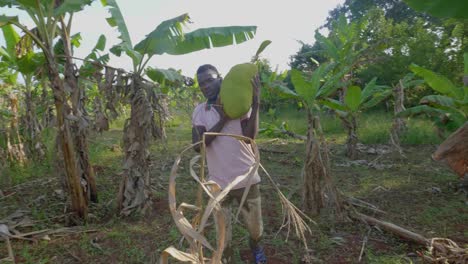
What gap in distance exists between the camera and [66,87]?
10.1 ft

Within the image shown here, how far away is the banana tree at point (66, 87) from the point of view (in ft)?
9.40

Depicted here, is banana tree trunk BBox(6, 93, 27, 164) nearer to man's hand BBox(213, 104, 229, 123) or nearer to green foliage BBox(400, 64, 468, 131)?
man's hand BBox(213, 104, 229, 123)

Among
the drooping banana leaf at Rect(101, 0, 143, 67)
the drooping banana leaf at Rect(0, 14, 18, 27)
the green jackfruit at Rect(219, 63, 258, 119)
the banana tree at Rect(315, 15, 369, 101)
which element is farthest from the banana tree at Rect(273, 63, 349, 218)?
the banana tree at Rect(315, 15, 369, 101)

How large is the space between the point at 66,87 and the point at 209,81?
5.56ft

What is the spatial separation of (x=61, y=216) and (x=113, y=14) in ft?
7.03

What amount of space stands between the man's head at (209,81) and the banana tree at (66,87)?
4.91 ft

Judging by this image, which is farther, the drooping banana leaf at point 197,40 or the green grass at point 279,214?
the drooping banana leaf at point 197,40

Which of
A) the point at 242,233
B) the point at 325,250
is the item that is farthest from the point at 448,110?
the point at 242,233

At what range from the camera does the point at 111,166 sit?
549cm

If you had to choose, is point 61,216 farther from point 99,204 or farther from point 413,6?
point 413,6

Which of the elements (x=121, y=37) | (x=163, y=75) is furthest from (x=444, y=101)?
(x=121, y=37)

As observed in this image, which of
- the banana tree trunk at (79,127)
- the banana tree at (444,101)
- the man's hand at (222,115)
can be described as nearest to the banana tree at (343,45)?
the banana tree at (444,101)

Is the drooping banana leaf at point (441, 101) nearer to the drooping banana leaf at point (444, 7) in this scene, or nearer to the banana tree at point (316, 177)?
the banana tree at point (316, 177)

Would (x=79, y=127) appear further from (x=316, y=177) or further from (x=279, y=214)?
(x=316, y=177)
